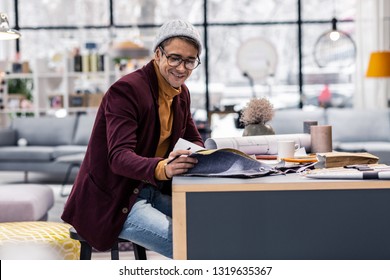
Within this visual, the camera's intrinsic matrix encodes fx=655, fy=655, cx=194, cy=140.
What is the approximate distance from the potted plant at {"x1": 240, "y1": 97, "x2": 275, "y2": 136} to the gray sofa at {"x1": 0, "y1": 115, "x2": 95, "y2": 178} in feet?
17.3

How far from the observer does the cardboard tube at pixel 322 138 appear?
2.58 meters

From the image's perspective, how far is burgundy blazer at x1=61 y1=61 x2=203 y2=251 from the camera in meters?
2.11

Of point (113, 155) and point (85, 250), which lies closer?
point (113, 155)

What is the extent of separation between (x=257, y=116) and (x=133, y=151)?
95 cm

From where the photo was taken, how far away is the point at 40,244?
283 centimetres

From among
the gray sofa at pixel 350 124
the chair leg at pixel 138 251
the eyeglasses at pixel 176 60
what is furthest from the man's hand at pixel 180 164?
the gray sofa at pixel 350 124

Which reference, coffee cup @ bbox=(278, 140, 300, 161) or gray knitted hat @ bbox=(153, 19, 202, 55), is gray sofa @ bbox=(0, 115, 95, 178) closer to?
coffee cup @ bbox=(278, 140, 300, 161)

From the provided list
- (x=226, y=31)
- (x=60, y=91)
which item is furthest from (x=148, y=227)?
(x=226, y=31)

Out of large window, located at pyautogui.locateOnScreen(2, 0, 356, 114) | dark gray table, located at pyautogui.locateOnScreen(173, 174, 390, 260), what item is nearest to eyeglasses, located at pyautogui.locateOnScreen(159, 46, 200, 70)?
dark gray table, located at pyautogui.locateOnScreen(173, 174, 390, 260)

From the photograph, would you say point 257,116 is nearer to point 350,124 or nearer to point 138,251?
point 138,251

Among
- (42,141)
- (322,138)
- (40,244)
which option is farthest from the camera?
(42,141)

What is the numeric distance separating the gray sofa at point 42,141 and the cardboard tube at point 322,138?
18.4ft
